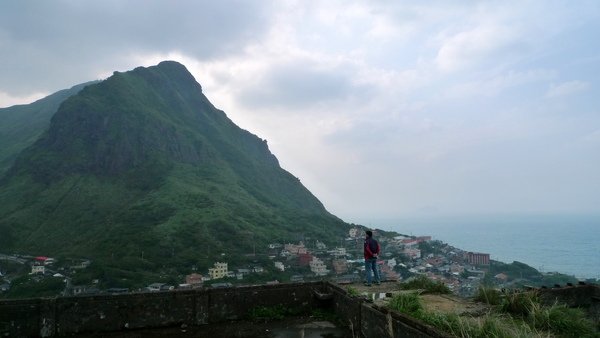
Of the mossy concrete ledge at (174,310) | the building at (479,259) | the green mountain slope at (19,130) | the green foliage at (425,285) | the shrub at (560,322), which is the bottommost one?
the building at (479,259)

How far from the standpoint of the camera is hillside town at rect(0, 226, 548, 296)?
57.7 metres

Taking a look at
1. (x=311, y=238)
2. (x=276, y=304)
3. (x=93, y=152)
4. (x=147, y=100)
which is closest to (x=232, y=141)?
(x=147, y=100)

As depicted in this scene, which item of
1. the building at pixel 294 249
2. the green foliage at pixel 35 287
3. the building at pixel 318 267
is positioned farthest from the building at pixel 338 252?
the green foliage at pixel 35 287

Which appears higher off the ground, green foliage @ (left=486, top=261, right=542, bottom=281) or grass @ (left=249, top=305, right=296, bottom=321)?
grass @ (left=249, top=305, right=296, bottom=321)

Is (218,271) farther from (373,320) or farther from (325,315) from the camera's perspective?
(373,320)

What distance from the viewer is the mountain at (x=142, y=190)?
274ft

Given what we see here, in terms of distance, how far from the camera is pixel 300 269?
73.9 m

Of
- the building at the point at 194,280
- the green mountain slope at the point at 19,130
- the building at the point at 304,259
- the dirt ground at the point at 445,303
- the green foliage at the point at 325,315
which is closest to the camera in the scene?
the green foliage at the point at 325,315

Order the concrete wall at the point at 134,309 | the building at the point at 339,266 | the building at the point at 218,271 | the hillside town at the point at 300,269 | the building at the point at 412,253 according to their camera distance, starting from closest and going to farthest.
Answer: the concrete wall at the point at 134,309 < the hillside town at the point at 300,269 < the building at the point at 218,271 < the building at the point at 339,266 < the building at the point at 412,253

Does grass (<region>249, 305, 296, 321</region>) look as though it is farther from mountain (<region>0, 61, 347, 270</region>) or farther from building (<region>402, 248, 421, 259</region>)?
building (<region>402, 248, 421, 259</region>)

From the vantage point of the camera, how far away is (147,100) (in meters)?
157

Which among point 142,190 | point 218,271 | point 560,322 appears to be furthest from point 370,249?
point 142,190

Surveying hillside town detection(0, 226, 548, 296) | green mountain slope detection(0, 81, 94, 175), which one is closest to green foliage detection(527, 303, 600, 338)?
hillside town detection(0, 226, 548, 296)

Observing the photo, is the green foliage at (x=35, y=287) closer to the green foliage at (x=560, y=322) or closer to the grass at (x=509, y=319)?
the grass at (x=509, y=319)
